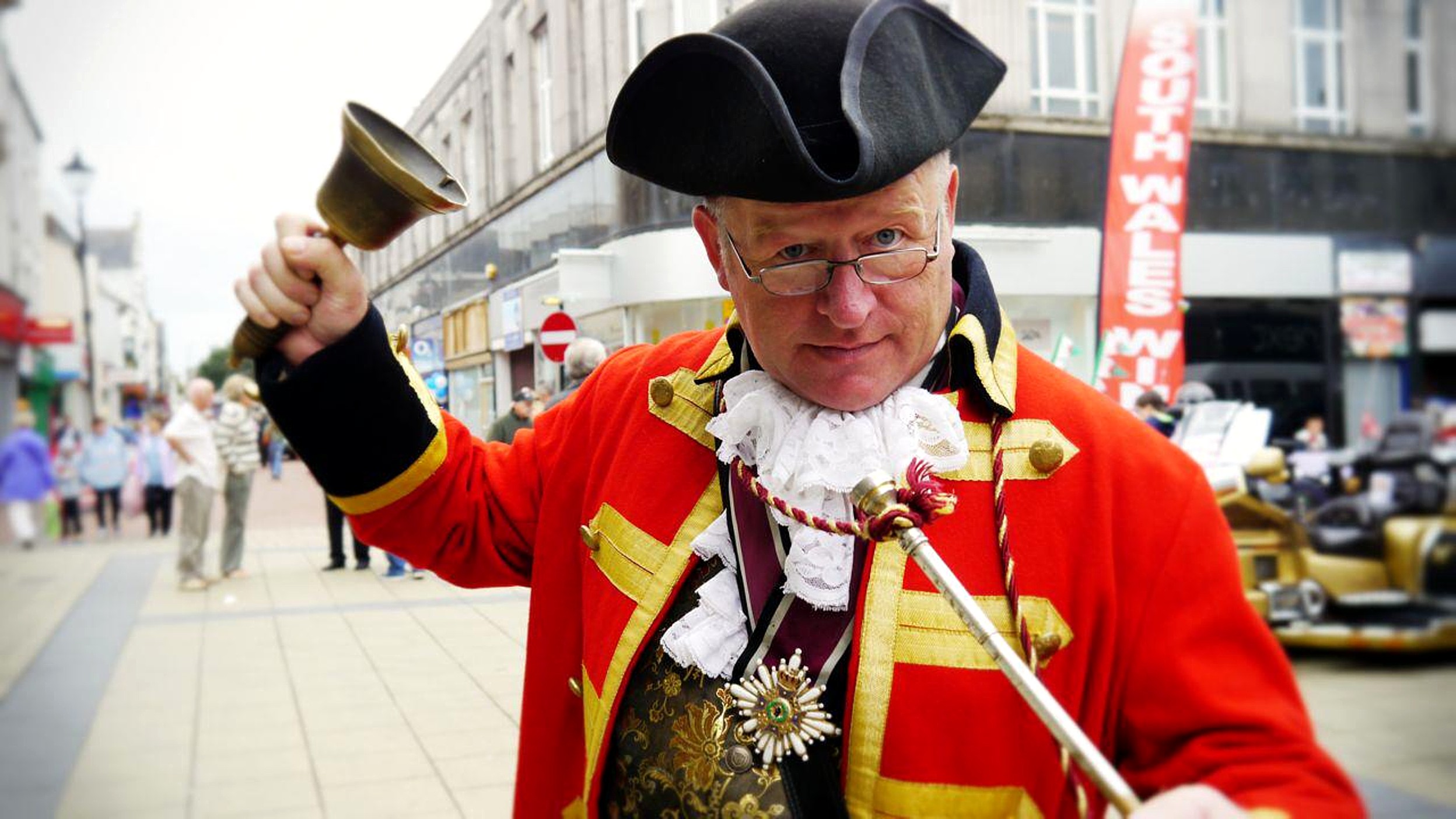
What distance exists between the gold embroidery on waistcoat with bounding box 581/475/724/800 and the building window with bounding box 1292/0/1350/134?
114cm

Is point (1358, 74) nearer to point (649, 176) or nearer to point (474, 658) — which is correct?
point (649, 176)

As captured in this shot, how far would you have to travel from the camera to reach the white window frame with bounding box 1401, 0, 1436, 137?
1.43 meters

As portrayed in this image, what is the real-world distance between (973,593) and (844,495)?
0.20 m

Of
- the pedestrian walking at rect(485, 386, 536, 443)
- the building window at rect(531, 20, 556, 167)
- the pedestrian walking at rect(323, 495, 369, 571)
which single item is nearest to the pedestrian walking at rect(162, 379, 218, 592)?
the pedestrian walking at rect(323, 495, 369, 571)

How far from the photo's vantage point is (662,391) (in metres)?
1.50

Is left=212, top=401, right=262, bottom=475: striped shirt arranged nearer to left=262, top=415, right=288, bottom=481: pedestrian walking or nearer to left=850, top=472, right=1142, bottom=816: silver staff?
left=850, top=472, right=1142, bottom=816: silver staff

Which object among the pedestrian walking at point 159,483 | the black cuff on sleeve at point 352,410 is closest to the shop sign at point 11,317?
the black cuff on sleeve at point 352,410

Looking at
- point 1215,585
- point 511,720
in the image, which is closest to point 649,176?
point 1215,585

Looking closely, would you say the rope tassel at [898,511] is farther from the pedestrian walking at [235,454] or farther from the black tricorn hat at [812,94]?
the pedestrian walking at [235,454]

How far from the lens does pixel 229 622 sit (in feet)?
20.7

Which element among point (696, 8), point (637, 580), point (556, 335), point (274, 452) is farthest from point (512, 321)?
point (274, 452)

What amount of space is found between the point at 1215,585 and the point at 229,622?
6.32 meters

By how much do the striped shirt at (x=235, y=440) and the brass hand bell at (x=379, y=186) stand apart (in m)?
7.15

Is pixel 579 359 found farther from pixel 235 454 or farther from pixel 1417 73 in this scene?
pixel 1417 73
